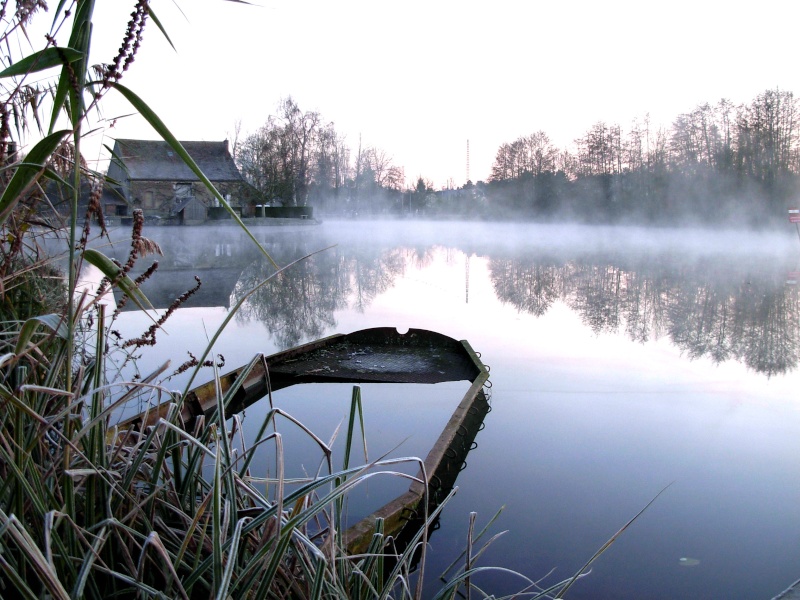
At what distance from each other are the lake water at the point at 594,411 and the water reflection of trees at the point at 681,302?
0.06 meters

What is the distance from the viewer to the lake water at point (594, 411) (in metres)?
3.17

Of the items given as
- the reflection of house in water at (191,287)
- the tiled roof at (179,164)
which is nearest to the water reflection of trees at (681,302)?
the reflection of house in water at (191,287)

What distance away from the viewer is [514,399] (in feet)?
18.4

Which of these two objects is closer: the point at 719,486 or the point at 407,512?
the point at 407,512

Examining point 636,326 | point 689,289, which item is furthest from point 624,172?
point 636,326

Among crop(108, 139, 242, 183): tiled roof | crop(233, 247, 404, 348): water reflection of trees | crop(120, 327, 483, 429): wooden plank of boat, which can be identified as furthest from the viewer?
crop(108, 139, 242, 183): tiled roof

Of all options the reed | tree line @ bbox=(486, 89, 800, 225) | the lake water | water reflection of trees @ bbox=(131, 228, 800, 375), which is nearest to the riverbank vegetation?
tree line @ bbox=(486, 89, 800, 225)

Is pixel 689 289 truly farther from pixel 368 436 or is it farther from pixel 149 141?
pixel 149 141

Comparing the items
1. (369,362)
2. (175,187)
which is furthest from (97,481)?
(175,187)

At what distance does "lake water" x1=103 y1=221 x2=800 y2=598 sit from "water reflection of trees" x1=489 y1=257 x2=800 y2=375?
0.06 metres

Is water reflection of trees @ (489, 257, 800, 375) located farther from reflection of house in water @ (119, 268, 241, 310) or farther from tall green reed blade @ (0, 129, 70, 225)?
tall green reed blade @ (0, 129, 70, 225)

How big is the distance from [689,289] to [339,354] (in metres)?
9.65

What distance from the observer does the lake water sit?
317 centimetres

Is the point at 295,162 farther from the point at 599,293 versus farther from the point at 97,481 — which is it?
the point at 97,481
